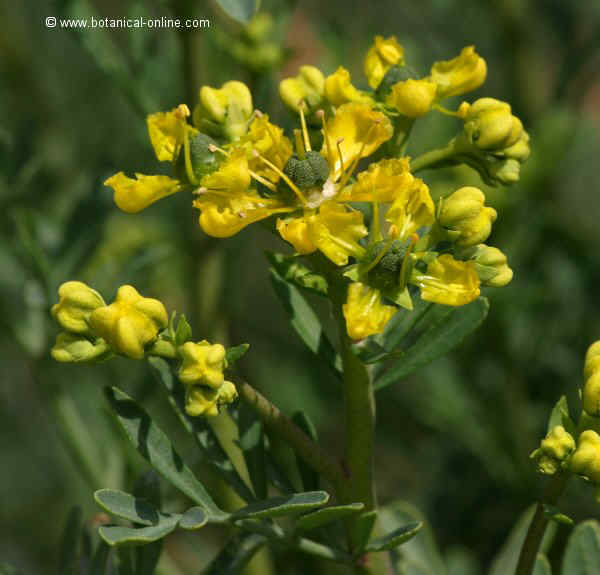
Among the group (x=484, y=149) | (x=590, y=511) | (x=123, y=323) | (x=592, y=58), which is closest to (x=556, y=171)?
(x=592, y=58)

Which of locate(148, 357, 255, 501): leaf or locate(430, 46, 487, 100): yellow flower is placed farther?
locate(430, 46, 487, 100): yellow flower

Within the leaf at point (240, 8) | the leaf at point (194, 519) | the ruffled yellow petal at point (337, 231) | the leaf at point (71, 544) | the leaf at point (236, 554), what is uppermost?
the leaf at point (240, 8)

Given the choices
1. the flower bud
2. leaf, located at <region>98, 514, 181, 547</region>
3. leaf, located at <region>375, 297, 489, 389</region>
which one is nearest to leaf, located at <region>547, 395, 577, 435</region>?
the flower bud

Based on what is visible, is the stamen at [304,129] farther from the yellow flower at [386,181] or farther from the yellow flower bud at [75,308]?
the yellow flower bud at [75,308]

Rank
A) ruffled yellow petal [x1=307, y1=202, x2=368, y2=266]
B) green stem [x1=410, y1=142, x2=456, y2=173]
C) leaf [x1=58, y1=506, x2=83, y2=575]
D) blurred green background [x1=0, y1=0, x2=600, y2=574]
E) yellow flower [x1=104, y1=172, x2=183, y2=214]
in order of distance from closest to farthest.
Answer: ruffled yellow petal [x1=307, y1=202, x2=368, y2=266]
yellow flower [x1=104, y1=172, x2=183, y2=214]
green stem [x1=410, y1=142, x2=456, y2=173]
leaf [x1=58, y1=506, x2=83, y2=575]
blurred green background [x1=0, y1=0, x2=600, y2=574]

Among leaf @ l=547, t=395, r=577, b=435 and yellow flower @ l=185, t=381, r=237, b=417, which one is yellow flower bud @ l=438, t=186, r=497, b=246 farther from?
yellow flower @ l=185, t=381, r=237, b=417

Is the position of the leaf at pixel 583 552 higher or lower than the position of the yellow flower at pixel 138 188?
lower

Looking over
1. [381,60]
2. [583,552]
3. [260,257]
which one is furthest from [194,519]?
[260,257]

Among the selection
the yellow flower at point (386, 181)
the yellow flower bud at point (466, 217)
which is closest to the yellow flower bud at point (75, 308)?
the yellow flower at point (386, 181)

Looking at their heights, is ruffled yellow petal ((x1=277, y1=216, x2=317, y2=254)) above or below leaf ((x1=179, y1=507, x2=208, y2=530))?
above
